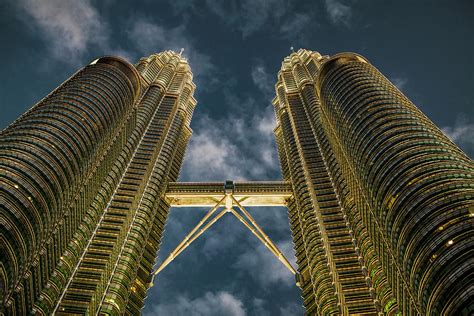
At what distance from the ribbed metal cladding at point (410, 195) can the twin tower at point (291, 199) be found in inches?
7.5

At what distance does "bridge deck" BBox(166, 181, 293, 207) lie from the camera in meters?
113

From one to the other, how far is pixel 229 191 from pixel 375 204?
2196 inches

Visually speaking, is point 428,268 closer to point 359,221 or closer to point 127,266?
point 359,221

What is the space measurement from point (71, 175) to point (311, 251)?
159ft

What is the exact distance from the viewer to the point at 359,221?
272ft

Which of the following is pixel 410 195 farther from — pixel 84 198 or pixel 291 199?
pixel 291 199

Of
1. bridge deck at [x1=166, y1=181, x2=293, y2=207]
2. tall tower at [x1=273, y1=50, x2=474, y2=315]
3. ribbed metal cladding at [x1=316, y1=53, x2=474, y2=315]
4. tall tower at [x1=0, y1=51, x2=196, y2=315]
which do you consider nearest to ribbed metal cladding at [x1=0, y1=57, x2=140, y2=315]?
tall tower at [x1=0, y1=51, x2=196, y2=315]

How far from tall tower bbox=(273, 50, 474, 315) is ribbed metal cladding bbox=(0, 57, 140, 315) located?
45689 millimetres

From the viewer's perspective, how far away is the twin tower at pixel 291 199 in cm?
5247

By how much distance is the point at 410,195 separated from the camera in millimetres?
56094

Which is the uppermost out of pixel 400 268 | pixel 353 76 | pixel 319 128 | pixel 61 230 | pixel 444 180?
pixel 319 128


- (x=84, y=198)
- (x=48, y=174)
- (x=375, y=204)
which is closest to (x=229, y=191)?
(x=84, y=198)

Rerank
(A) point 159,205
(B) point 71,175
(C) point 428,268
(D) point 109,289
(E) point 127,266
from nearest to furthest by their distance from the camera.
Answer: (C) point 428,268 → (B) point 71,175 → (D) point 109,289 → (E) point 127,266 → (A) point 159,205

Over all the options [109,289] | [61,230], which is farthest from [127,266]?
[61,230]
